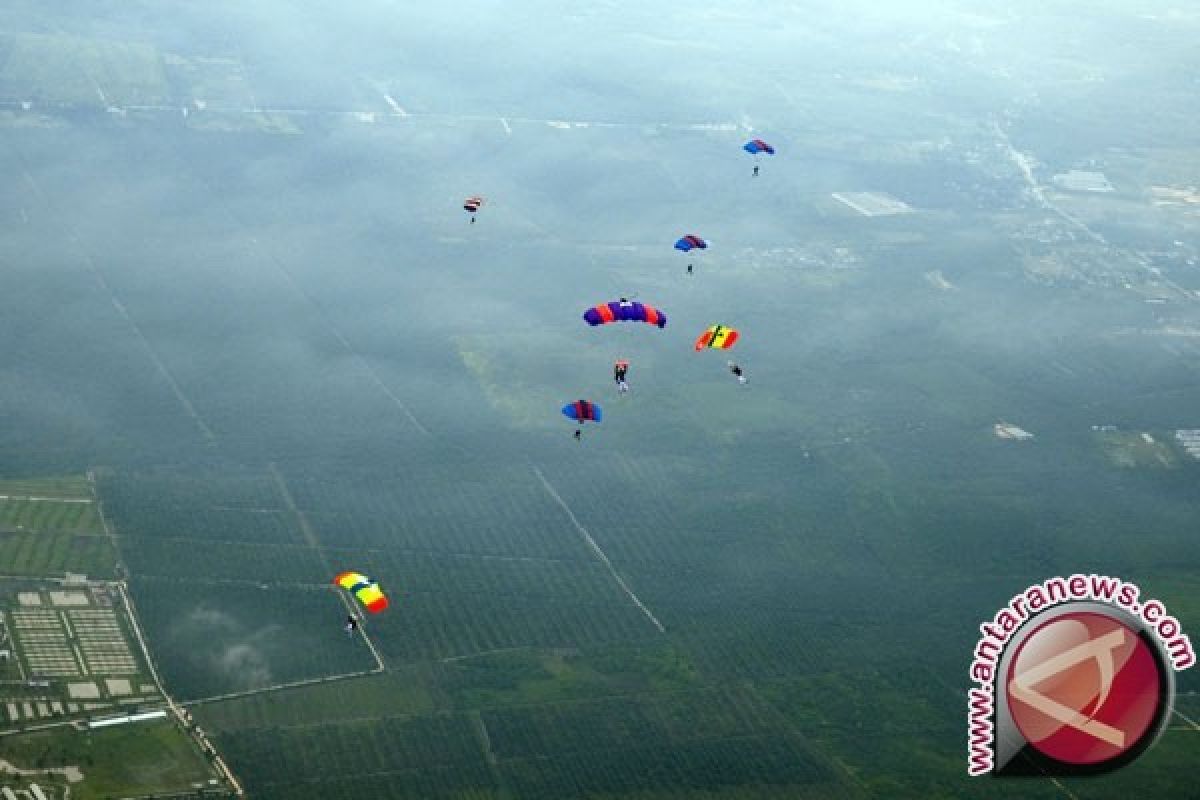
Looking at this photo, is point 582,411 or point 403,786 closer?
point 403,786

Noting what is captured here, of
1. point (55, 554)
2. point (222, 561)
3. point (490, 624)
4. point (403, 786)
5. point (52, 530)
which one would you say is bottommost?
point (403, 786)

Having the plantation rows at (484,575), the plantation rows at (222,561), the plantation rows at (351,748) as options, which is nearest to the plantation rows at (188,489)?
the plantation rows at (222,561)

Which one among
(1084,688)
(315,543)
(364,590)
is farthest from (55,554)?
(1084,688)

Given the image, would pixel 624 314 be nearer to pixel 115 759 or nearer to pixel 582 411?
pixel 582 411

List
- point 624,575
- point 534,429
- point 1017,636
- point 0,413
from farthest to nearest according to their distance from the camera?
point 534,429 → point 0,413 → point 624,575 → point 1017,636

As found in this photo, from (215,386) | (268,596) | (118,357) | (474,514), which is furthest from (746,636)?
(118,357)

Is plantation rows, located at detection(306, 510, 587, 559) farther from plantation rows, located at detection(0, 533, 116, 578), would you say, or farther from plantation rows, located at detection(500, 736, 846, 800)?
plantation rows, located at detection(500, 736, 846, 800)

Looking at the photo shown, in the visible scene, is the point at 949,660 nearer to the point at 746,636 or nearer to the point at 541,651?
the point at 746,636
